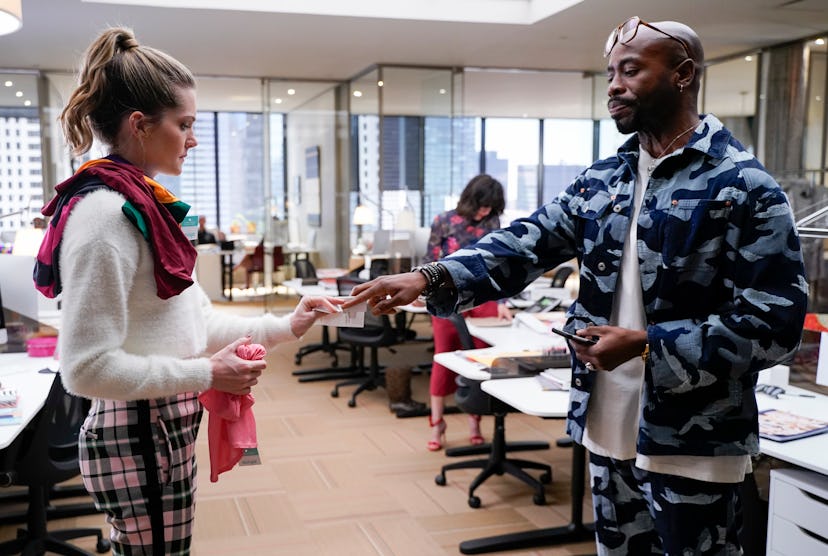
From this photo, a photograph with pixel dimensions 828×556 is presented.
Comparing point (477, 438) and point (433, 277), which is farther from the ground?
point (433, 277)

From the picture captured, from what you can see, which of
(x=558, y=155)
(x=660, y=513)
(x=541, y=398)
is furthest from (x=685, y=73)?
(x=558, y=155)

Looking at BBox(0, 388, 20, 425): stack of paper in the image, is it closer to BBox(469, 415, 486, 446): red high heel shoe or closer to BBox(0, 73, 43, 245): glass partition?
BBox(469, 415, 486, 446): red high heel shoe

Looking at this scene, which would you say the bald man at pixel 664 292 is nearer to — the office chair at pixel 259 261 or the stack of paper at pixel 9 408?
the stack of paper at pixel 9 408

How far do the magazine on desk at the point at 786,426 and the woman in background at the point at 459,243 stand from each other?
2.26 m

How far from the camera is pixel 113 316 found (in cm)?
149

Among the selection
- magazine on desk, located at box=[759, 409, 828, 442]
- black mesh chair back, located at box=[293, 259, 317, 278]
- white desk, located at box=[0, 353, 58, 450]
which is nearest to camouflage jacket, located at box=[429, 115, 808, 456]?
magazine on desk, located at box=[759, 409, 828, 442]

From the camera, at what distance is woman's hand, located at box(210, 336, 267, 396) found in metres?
1.63

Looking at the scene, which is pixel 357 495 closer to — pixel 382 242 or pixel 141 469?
pixel 141 469

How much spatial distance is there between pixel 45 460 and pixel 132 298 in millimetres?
1952

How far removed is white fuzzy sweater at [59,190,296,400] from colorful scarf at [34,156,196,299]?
18mm

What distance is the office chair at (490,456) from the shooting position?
4074mm

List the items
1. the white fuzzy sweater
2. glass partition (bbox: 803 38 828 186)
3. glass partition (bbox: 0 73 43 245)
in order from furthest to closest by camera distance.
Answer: glass partition (bbox: 0 73 43 245), glass partition (bbox: 803 38 828 186), the white fuzzy sweater

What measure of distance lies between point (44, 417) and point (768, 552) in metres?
2.69

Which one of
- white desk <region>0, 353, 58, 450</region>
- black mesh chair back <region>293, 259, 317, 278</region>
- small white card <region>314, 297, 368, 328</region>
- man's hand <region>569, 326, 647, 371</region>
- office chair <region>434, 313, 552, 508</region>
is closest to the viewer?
man's hand <region>569, 326, 647, 371</region>
